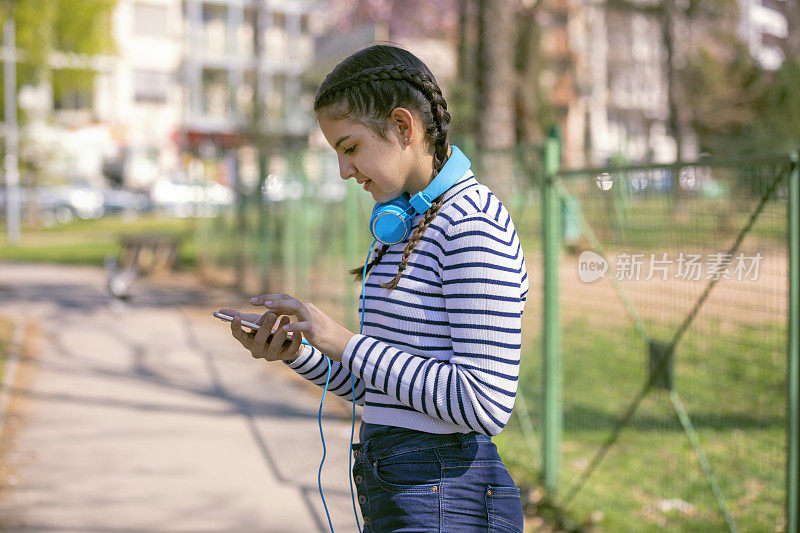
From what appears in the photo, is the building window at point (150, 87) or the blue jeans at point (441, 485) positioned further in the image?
the building window at point (150, 87)

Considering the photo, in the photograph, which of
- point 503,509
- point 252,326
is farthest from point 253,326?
point 503,509

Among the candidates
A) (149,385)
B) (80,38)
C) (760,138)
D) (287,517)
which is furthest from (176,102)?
(287,517)

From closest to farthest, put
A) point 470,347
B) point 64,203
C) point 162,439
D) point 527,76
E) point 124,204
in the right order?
point 470,347
point 162,439
point 527,76
point 64,203
point 124,204

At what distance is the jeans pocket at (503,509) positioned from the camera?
1.94 meters

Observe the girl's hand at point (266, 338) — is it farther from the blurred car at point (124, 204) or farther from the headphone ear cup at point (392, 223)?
the blurred car at point (124, 204)

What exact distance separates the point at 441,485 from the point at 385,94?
Result: 836 mm

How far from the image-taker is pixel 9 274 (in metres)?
17.2

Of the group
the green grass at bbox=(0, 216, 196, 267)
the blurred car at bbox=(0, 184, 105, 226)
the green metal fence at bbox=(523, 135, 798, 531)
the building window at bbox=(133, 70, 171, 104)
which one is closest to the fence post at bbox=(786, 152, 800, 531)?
the green metal fence at bbox=(523, 135, 798, 531)

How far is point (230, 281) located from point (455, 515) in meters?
14.1

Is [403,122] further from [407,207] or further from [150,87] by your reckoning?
[150,87]

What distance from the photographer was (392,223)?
1.93 m

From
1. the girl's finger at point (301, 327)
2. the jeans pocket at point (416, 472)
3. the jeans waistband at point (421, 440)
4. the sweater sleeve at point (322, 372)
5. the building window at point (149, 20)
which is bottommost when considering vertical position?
the jeans pocket at point (416, 472)

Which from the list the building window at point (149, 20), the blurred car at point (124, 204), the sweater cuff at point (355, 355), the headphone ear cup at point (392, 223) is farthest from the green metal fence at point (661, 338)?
the building window at point (149, 20)

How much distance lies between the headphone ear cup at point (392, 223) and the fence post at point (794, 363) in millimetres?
2016
